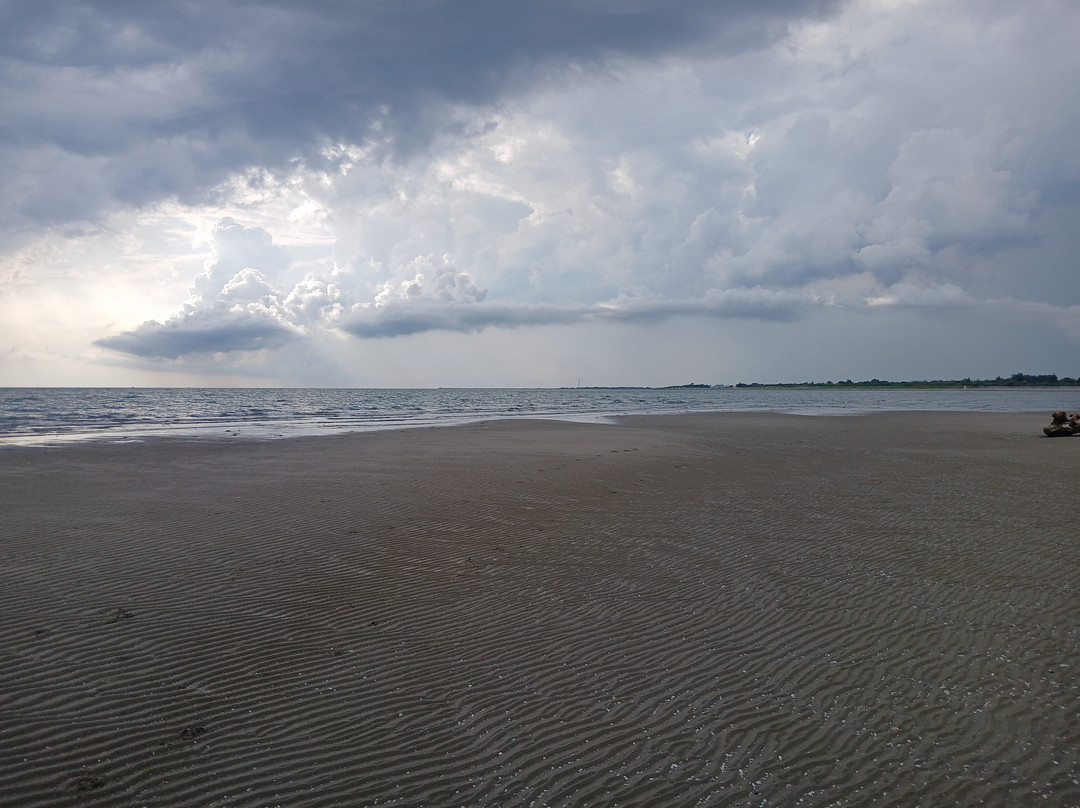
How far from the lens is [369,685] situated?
5914 millimetres

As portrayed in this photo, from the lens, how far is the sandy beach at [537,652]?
15.2 ft

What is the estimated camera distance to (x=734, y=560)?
9969 mm

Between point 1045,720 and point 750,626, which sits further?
point 750,626

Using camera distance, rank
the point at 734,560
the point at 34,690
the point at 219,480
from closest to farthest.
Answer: the point at 34,690 → the point at 734,560 → the point at 219,480

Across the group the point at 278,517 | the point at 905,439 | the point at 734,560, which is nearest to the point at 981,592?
the point at 734,560

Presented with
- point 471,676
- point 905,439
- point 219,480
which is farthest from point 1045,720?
point 905,439

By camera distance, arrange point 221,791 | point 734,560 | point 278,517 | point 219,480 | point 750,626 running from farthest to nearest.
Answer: point 219,480 → point 278,517 → point 734,560 → point 750,626 → point 221,791

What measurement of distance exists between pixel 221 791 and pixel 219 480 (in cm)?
1477

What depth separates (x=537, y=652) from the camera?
6652 mm

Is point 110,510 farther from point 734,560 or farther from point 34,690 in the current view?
point 734,560

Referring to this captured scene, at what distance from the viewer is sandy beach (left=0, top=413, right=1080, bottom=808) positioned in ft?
15.2

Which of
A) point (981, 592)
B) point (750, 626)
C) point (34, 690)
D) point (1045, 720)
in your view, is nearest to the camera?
point (1045, 720)

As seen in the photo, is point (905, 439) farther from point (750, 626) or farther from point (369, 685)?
point (369, 685)

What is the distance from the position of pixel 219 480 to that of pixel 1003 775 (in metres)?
17.7
